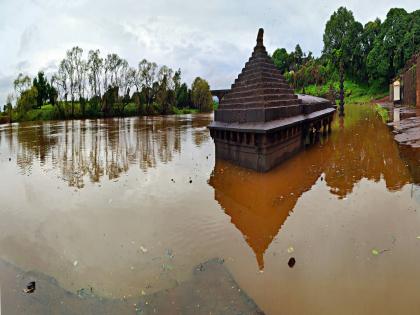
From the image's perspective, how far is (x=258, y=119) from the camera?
8.95 meters

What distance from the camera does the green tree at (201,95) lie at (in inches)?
2667

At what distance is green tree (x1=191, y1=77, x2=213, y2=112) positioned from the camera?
6775 cm

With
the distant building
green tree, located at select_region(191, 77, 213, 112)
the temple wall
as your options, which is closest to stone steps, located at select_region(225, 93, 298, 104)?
the distant building

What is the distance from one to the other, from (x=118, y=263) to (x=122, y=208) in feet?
7.54

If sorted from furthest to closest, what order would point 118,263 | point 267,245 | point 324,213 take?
point 324,213
point 267,245
point 118,263

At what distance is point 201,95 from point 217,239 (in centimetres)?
6520

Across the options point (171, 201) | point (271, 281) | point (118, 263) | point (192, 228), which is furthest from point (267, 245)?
point (171, 201)

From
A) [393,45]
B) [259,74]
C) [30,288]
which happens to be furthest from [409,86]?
[30,288]

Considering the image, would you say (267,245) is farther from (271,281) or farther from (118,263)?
(118,263)

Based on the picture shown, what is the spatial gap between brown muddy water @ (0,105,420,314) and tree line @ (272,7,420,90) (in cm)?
3469

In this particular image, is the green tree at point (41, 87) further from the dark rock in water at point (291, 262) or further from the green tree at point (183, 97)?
the dark rock in water at point (291, 262)

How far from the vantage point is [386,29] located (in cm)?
5425

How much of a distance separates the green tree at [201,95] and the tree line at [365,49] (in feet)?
70.2

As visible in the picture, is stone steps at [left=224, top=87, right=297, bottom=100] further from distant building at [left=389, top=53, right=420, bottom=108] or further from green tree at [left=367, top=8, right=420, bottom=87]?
green tree at [left=367, top=8, right=420, bottom=87]
